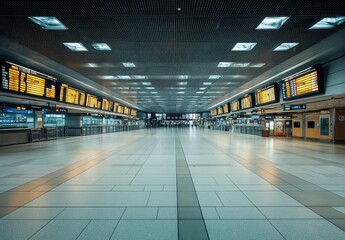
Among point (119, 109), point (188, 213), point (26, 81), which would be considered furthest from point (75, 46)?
point (119, 109)

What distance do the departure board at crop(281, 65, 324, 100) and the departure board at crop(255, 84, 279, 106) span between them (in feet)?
4.53

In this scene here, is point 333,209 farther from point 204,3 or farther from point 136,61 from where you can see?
point 136,61

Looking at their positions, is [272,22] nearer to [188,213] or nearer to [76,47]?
[188,213]

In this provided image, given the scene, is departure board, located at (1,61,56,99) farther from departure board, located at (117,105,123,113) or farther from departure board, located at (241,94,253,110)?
departure board, located at (117,105,123,113)

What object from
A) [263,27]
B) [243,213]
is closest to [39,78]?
[263,27]

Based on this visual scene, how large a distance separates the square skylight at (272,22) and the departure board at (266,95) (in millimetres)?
7424

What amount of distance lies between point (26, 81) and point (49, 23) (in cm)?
458

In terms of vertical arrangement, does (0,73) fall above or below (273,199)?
above

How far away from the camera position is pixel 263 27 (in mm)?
6332

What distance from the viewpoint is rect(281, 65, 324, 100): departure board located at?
8.78 meters

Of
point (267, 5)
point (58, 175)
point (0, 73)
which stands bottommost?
point (58, 175)

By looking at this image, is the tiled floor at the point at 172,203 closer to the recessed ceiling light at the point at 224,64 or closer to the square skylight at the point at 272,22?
the square skylight at the point at 272,22

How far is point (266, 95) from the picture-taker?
46.3ft

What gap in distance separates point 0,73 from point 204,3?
27.0ft
